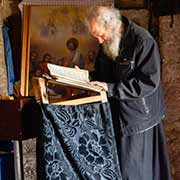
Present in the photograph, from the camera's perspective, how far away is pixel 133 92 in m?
2.18

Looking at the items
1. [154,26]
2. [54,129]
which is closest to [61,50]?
[154,26]

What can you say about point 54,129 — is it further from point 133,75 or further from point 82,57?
point 82,57

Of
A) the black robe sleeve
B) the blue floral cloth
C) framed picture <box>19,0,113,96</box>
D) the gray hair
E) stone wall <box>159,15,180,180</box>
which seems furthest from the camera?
framed picture <box>19,0,113,96</box>

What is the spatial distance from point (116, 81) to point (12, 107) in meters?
0.58

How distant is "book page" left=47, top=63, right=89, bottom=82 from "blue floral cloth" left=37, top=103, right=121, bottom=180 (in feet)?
0.50

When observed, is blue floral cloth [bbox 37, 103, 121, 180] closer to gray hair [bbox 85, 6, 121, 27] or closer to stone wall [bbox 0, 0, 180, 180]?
gray hair [bbox 85, 6, 121, 27]

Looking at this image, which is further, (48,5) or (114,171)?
(48,5)

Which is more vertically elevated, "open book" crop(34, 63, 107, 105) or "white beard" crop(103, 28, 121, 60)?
"white beard" crop(103, 28, 121, 60)

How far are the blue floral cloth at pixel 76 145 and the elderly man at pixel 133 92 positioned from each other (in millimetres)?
157

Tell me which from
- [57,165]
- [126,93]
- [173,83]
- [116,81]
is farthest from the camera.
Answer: [173,83]

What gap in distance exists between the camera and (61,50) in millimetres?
3037

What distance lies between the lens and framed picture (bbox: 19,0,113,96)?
2.97 m

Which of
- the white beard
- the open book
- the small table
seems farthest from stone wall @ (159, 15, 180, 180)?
the small table

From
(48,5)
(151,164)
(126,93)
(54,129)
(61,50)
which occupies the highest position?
(48,5)
